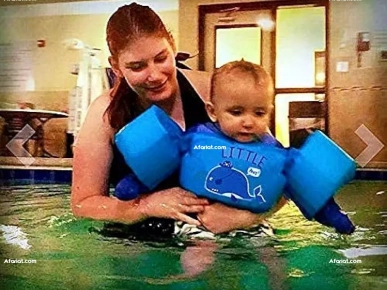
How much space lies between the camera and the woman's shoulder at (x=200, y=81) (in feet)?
3.50

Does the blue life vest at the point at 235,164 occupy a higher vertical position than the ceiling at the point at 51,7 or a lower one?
lower

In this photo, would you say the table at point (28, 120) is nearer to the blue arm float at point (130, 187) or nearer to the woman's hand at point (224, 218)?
the blue arm float at point (130, 187)

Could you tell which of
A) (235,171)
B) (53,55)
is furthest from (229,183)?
(53,55)

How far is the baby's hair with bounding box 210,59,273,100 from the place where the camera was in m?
1.05

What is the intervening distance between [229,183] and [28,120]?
1.07 feet

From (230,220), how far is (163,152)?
0.45 feet

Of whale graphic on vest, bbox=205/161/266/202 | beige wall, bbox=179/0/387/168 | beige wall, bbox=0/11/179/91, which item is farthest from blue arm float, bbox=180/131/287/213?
beige wall, bbox=0/11/179/91

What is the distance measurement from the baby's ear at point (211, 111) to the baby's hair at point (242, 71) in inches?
0.5

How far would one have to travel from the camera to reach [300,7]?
109cm

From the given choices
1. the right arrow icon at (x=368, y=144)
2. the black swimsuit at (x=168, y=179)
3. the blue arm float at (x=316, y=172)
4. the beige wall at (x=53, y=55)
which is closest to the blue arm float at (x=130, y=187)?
the black swimsuit at (x=168, y=179)

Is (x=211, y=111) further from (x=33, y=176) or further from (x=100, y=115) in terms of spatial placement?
(x=33, y=176)

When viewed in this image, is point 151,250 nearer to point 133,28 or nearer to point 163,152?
point 163,152

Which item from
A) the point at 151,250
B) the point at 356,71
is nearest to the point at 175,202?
the point at 151,250

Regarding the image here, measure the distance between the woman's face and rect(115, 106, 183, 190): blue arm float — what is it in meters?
0.04
